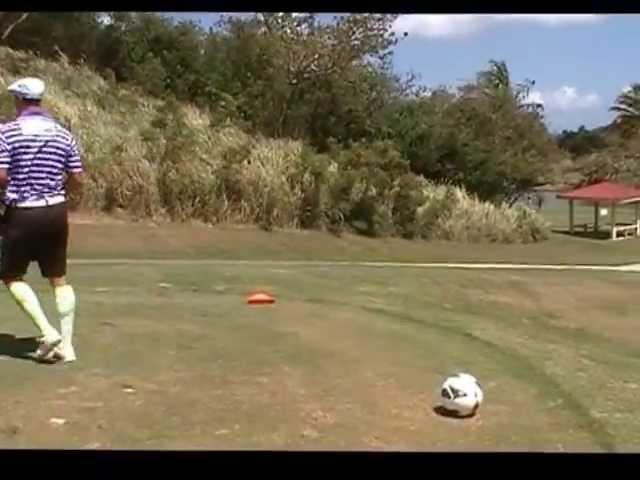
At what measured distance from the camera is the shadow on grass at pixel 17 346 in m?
4.04

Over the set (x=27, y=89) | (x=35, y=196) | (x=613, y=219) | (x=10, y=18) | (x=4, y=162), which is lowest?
(x=613, y=219)

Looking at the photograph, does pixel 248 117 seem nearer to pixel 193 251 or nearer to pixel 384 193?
pixel 384 193

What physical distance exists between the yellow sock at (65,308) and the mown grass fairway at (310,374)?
0.12 metres

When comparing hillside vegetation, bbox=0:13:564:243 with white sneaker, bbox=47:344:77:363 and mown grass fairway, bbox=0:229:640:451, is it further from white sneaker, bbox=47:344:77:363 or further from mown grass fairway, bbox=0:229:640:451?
white sneaker, bbox=47:344:77:363

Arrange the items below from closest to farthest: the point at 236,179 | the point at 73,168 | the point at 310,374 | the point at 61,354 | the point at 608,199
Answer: the point at 73,168 < the point at 61,354 < the point at 310,374 < the point at 236,179 < the point at 608,199

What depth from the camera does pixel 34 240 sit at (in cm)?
375

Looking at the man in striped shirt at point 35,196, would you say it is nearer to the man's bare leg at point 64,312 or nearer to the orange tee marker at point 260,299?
the man's bare leg at point 64,312

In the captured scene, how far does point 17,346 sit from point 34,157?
0.88m

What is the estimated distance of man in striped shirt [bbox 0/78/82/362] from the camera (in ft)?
12.2

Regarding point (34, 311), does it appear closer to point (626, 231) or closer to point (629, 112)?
point (626, 231)

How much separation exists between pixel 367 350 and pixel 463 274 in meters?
4.40

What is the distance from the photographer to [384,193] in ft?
38.8

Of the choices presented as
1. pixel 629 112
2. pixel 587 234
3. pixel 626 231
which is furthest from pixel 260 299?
pixel 629 112

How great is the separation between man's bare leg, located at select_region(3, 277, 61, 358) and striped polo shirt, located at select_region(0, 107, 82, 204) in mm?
306
